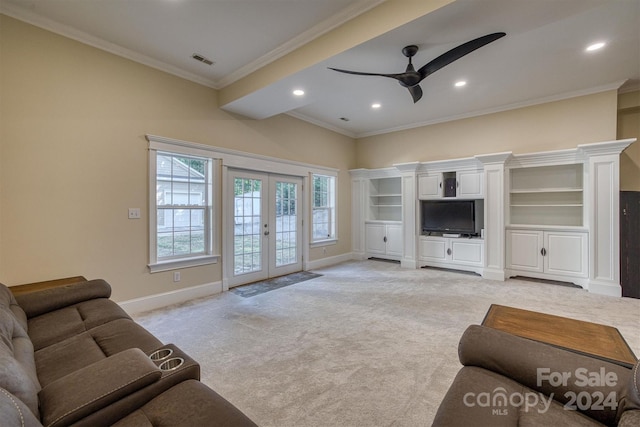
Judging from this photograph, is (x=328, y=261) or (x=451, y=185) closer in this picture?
(x=451, y=185)

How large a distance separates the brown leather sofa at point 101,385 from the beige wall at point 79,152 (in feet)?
4.91

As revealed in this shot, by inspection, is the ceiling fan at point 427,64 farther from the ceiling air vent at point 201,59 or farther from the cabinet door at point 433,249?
the cabinet door at point 433,249

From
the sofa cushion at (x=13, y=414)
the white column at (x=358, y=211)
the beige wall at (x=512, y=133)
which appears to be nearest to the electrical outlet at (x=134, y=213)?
the sofa cushion at (x=13, y=414)

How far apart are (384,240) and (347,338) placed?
4133 mm

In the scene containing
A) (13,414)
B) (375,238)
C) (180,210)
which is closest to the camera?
(13,414)

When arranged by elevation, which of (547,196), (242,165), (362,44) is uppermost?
(362,44)

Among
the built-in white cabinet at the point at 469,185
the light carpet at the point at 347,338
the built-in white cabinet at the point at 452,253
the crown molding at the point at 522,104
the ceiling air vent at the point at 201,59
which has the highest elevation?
the ceiling air vent at the point at 201,59

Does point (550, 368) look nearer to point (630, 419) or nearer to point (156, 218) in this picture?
point (630, 419)

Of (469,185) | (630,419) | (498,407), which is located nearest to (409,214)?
(469,185)

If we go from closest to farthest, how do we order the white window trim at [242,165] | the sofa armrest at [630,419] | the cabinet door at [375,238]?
the sofa armrest at [630,419] → the white window trim at [242,165] → the cabinet door at [375,238]

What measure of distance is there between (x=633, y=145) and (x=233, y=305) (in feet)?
21.4

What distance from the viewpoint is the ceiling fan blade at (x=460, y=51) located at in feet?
7.82

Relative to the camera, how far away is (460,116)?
5.69 m

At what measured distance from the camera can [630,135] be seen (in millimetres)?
4562
